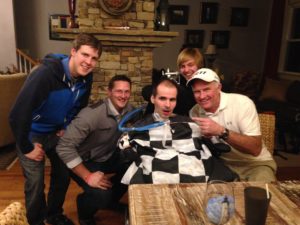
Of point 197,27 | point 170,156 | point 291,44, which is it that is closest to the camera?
point 170,156

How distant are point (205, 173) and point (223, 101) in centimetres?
49

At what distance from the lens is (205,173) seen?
1.53 m

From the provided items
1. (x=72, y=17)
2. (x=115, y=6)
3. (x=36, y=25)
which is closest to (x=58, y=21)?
(x=36, y=25)

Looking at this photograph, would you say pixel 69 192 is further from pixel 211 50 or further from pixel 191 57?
pixel 211 50

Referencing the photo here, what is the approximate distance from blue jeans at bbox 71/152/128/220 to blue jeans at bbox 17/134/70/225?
4.4 inches

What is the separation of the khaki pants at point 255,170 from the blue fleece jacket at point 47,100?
3.58 ft

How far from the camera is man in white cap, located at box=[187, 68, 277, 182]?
1.66 m

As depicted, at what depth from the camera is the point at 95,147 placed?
6.29 feet

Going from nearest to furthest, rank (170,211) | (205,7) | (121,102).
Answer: (170,211), (121,102), (205,7)

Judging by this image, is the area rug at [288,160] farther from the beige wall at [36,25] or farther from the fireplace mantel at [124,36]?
the beige wall at [36,25]

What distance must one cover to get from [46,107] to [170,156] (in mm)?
761

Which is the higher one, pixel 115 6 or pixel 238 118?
pixel 115 6

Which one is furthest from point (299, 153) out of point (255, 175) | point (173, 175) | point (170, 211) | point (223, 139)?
point (170, 211)

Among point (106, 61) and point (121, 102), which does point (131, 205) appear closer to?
point (121, 102)
